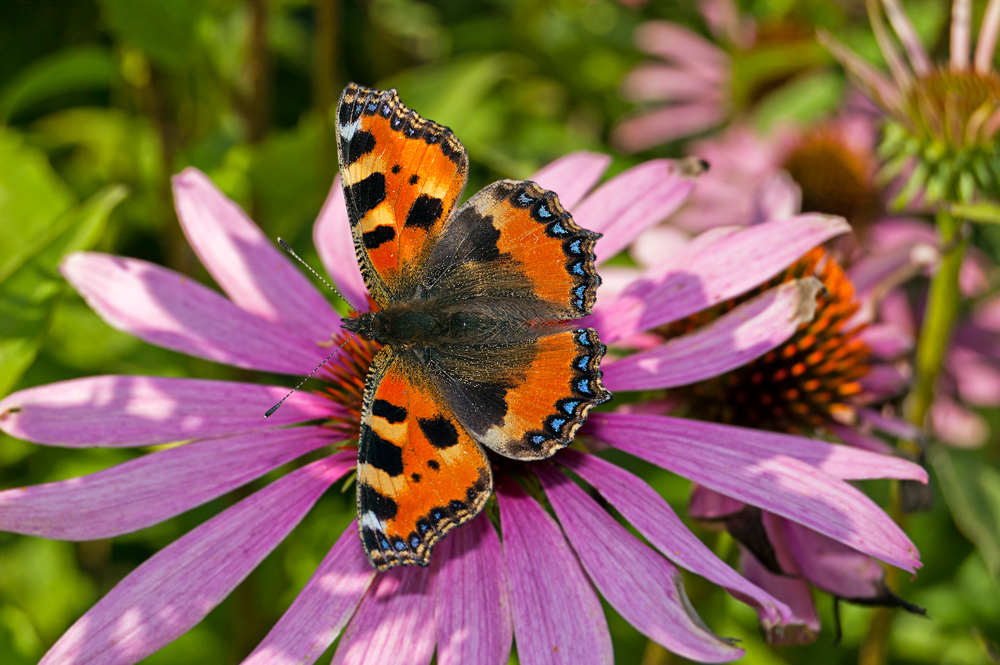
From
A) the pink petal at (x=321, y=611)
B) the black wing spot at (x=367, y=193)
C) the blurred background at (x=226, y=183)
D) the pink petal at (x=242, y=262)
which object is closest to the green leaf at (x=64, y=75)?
the blurred background at (x=226, y=183)

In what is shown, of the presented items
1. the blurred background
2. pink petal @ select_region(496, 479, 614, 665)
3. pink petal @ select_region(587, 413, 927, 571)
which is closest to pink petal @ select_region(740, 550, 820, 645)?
the blurred background

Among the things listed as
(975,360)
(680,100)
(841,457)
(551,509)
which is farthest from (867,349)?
(680,100)

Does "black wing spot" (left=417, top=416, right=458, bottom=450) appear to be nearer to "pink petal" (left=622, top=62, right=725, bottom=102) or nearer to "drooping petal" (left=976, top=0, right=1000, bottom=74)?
"drooping petal" (left=976, top=0, right=1000, bottom=74)

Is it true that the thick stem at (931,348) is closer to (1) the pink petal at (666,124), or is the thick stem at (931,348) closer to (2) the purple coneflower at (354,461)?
(2) the purple coneflower at (354,461)

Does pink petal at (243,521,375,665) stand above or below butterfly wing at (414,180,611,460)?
below

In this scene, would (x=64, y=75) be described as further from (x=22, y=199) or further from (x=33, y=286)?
(x=33, y=286)
